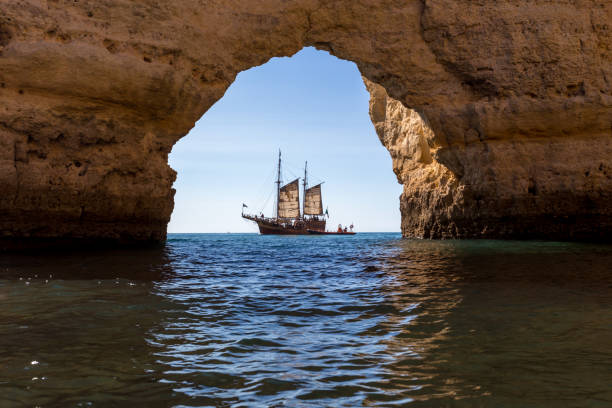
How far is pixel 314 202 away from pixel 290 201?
5.37 m

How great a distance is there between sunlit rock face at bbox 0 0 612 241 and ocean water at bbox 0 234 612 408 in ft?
20.3

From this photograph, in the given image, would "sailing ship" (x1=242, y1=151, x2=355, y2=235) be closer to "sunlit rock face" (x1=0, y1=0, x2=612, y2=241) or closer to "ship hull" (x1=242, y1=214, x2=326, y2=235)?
"ship hull" (x1=242, y1=214, x2=326, y2=235)

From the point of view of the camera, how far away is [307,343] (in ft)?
11.4

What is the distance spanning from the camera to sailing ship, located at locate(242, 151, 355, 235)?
232 ft

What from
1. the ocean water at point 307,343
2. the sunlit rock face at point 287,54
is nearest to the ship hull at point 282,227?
the sunlit rock face at point 287,54

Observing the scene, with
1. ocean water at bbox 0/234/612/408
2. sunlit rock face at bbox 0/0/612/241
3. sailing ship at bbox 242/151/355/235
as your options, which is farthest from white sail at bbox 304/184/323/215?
ocean water at bbox 0/234/612/408

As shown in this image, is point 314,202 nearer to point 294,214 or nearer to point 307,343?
point 294,214

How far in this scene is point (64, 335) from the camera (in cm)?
357

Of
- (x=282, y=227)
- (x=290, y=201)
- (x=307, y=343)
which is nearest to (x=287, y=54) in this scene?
(x=307, y=343)

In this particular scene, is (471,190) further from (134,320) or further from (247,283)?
(134,320)

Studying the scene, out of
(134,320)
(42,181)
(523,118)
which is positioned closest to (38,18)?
(42,181)

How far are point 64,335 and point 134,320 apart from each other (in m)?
0.67

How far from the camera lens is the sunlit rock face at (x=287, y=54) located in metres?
11.2

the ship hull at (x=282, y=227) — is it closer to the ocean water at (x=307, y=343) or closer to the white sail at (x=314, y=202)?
the white sail at (x=314, y=202)
